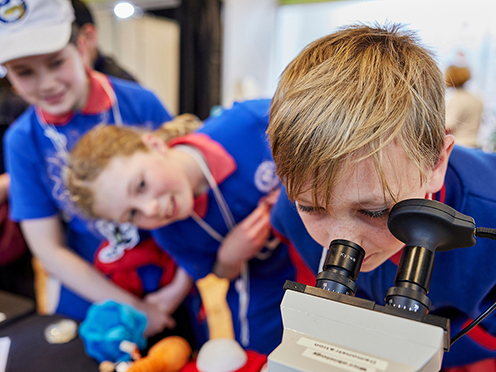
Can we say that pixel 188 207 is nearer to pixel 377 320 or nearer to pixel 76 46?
pixel 76 46

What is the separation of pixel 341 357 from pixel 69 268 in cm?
107

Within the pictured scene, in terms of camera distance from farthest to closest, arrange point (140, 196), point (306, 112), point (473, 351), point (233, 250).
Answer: point (233, 250) → point (140, 196) → point (473, 351) → point (306, 112)

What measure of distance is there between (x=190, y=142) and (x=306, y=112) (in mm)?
651

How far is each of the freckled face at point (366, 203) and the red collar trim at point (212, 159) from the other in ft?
1.75

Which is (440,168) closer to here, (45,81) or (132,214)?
(132,214)

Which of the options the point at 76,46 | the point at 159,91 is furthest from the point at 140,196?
the point at 159,91

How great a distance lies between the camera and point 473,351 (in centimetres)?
75

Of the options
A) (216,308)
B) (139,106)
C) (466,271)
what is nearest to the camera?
(466,271)

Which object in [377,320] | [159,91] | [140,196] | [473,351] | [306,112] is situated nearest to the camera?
[377,320]

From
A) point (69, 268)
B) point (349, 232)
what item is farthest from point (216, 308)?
point (349, 232)

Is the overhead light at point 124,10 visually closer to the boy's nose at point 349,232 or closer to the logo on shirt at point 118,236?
the logo on shirt at point 118,236

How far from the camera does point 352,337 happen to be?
0.38m

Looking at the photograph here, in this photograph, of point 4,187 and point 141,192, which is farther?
point 4,187

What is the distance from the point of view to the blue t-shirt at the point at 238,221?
1.11 metres
